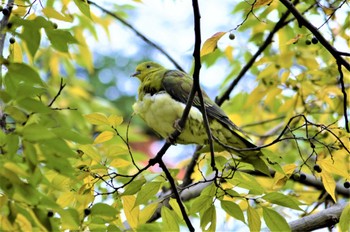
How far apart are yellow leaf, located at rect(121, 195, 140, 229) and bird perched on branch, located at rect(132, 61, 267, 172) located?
2.28 ft

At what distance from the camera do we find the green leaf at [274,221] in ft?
6.32

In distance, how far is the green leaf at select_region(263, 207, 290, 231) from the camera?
193 cm

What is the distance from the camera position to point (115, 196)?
2.11 meters

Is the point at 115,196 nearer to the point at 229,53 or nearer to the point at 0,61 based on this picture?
the point at 0,61

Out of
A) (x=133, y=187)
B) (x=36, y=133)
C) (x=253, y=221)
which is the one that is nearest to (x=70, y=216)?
(x=36, y=133)

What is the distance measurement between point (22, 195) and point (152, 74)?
1.81 metres

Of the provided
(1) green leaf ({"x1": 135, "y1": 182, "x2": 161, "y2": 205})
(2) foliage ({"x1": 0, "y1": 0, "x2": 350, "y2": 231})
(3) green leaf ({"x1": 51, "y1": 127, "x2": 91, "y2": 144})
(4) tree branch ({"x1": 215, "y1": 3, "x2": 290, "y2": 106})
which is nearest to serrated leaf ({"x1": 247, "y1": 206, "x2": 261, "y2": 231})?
(2) foliage ({"x1": 0, "y1": 0, "x2": 350, "y2": 231})

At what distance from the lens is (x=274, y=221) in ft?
6.42

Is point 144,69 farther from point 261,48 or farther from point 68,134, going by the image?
point 68,134

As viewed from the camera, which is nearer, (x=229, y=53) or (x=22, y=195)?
(x=22, y=195)

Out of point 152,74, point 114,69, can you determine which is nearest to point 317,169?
point 152,74

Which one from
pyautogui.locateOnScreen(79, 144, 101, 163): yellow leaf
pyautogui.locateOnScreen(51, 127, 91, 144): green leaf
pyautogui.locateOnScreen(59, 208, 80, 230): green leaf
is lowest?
pyautogui.locateOnScreen(59, 208, 80, 230): green leaf

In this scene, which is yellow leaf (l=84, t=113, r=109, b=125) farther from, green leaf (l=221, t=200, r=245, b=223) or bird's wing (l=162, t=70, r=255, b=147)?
bird's wing (l=162, t=70, r=255, b=147)

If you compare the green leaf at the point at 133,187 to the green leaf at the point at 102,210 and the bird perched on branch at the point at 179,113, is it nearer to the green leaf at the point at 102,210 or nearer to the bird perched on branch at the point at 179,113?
the green leaf at the point at 102,210
